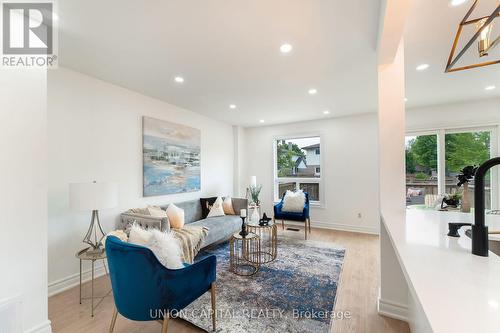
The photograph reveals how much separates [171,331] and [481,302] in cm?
204

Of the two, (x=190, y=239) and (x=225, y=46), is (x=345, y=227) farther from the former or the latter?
(x=225, y=46)

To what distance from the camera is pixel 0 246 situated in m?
1.58

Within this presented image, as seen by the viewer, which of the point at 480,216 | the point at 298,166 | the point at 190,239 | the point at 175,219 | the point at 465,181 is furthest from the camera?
the point at 298,166

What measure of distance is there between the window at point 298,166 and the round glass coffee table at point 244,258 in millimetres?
2434

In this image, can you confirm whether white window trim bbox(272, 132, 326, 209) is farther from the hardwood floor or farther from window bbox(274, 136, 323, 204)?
the hardwood floor

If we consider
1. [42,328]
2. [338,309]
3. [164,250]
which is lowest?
[338,309]

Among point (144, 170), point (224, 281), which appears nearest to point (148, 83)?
point (144, 170)

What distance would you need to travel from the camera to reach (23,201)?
1691 millimetres

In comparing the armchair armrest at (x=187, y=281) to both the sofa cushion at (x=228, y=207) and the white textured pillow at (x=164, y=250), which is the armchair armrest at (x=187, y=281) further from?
the sofa cushion at (x=228, y=207)

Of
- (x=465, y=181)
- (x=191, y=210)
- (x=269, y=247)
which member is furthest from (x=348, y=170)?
(x=191, y=210)

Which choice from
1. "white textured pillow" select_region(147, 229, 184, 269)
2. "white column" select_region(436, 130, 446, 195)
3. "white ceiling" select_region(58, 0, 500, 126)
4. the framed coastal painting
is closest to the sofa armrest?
the framed coastal painting

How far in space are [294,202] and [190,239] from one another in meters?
2.41

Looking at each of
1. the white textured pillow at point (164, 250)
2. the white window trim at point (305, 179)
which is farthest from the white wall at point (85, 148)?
the white window trim at point (305, 179)

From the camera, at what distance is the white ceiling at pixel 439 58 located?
1.76 metres
